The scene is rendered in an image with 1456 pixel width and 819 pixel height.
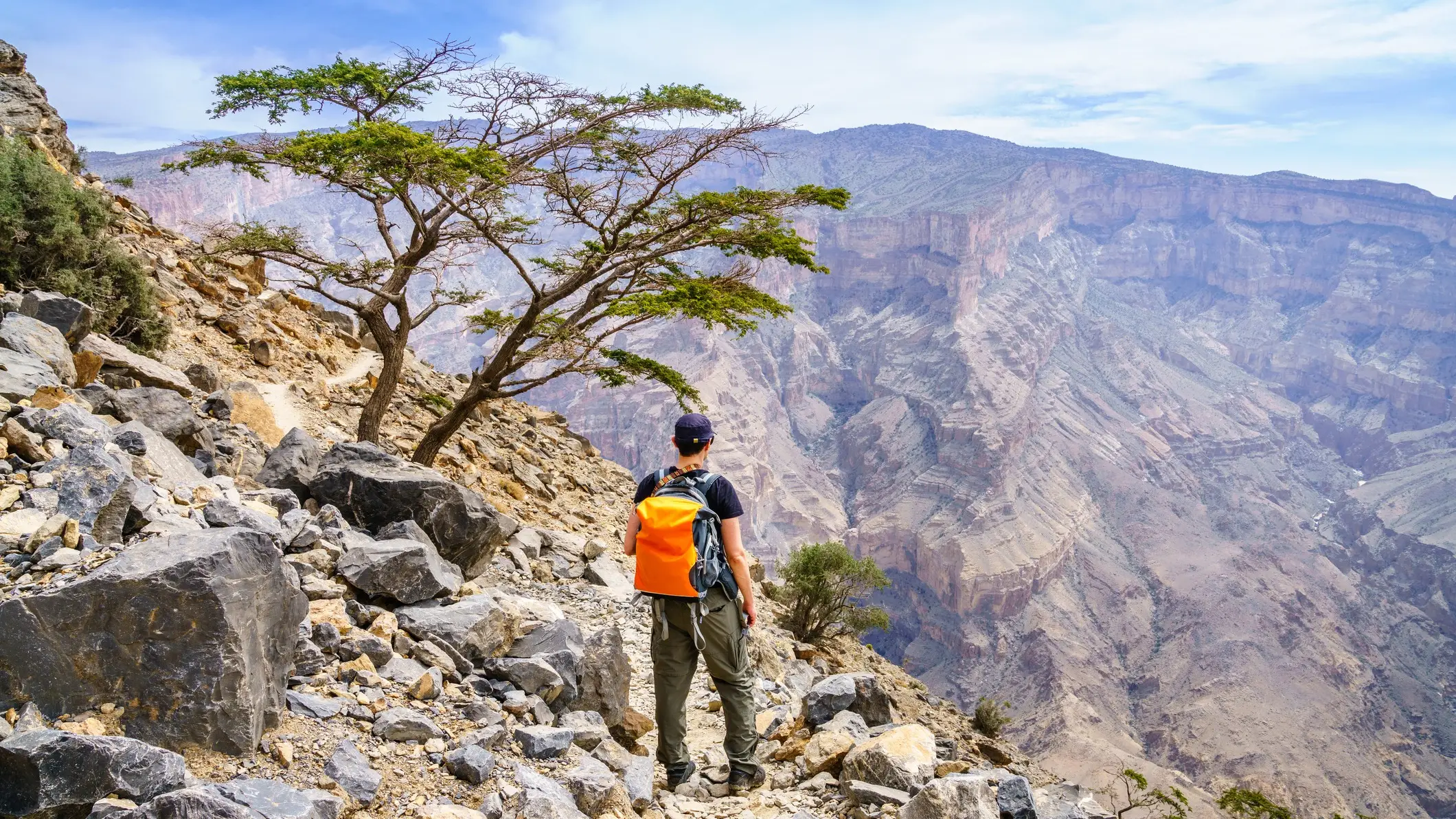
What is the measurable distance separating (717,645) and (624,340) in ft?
519

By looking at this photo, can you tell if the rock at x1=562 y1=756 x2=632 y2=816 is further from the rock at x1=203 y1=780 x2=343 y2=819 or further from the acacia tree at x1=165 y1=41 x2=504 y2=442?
the acacia tree at x1=165 y1=41 x2=504 y2=442

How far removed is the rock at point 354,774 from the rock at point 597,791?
1.02m

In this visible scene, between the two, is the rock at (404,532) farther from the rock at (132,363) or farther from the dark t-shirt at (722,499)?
the rock at (132,363)

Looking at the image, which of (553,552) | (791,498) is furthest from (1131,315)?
(553,552)

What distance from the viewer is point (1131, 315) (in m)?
178

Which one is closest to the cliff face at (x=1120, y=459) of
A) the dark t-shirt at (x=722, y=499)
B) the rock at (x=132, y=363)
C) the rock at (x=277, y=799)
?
the dark t-shirt at (x=722, y=499)

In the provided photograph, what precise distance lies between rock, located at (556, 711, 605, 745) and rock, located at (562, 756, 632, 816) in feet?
1.47

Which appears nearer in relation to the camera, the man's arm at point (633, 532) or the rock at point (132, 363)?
the man's arm at point (633, 532)

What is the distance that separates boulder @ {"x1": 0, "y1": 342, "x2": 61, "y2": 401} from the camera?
215 inches

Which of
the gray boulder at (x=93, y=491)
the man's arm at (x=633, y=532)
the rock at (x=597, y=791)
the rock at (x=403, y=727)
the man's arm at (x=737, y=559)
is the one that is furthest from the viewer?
the man's arm at (x=633, y=532)

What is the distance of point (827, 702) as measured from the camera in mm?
6922

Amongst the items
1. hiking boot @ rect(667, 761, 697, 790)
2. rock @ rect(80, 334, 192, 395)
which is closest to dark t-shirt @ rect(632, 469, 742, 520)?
hiking boot @ rect(667, 761, 697, 790)

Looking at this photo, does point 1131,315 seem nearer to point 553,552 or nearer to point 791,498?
point 791,498

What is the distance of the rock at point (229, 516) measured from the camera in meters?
5.00
